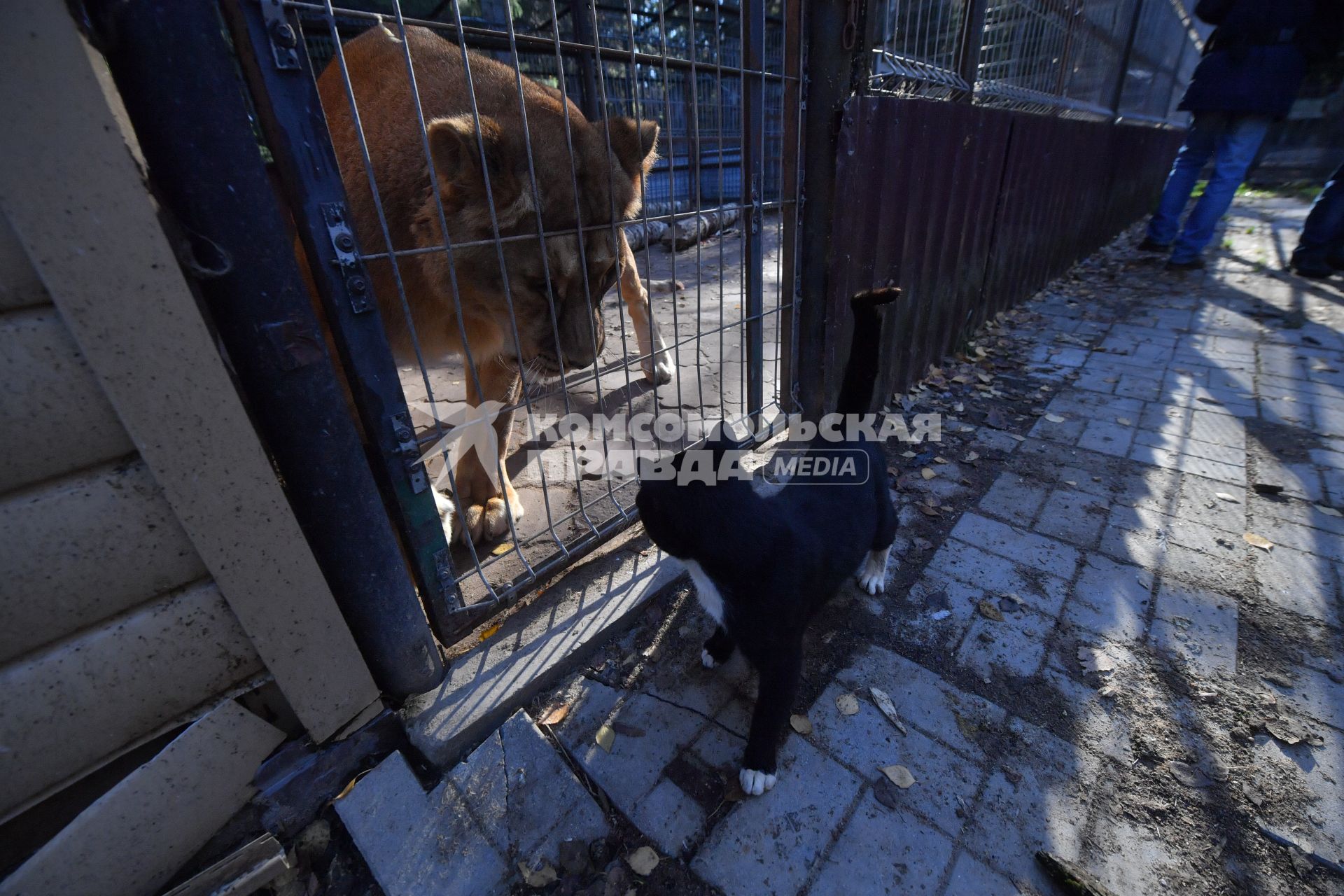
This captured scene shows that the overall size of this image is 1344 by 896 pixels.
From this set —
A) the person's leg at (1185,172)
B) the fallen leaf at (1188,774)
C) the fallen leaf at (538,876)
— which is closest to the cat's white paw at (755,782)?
the fallen leaf at (538,876)

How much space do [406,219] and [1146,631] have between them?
11.2 feet

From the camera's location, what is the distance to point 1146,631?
7.07 feet

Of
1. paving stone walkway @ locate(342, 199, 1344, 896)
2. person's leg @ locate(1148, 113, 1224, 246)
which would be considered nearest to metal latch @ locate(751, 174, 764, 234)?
paving stone walkway @ locate(342, 199, 1344, 896)

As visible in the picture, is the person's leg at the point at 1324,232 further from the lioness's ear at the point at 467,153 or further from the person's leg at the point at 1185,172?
the lioness's ear at the point at 467,153

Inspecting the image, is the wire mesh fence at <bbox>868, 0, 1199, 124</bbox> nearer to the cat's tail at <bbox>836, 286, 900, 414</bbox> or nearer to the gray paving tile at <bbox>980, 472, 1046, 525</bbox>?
the cat's tail at <bbox>836, 286, 900, 414</bbox>

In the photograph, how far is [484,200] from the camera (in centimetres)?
209

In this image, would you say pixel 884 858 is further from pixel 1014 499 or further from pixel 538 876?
pixel 1014 499

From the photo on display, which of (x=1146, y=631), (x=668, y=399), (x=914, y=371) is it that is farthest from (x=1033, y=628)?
(x=668, y=399)

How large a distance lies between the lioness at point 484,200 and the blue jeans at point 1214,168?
7.78m

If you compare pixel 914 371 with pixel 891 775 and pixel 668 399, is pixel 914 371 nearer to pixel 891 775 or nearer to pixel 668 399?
pixel 668 399

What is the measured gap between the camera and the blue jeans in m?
6.24

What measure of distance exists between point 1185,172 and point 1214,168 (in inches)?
18.9

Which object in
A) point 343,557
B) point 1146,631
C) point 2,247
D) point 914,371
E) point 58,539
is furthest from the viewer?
point 914,371

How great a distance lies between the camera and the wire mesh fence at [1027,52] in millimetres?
3430
